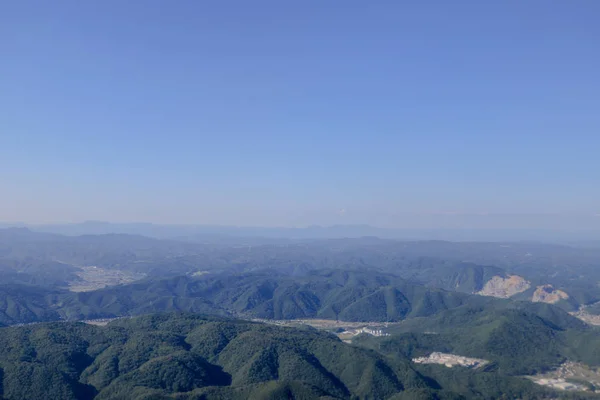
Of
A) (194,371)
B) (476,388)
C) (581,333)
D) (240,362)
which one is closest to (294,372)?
(240,362)

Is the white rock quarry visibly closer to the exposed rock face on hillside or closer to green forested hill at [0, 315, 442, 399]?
green forested hill at [0, 315, 442, 399]

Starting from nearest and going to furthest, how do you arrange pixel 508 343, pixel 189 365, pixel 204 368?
pixel 189 365
pixel 204 368
pixel 508 343

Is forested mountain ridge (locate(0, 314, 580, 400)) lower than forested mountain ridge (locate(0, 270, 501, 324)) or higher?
higher

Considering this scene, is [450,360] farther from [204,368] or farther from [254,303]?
[254,303]

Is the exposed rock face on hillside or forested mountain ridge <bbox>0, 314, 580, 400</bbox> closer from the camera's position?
forested mountain ridge <bbox>0, 314, 580, 400</bbox>

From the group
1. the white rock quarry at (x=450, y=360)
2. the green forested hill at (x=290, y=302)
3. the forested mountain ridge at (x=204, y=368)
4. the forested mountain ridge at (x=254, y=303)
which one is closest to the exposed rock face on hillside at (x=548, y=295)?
the green forested hill at (x=290, y=302)

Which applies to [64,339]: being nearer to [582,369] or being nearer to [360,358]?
Result: [360,358]

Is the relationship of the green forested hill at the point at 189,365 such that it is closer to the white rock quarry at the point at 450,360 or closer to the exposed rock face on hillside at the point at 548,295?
the white rock quarry at the point at 450,360

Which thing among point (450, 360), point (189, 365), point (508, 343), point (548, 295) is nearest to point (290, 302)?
point (450, 360)

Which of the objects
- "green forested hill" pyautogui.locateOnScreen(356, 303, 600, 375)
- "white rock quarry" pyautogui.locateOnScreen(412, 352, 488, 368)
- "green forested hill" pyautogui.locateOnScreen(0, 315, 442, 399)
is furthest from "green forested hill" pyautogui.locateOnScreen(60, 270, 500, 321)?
"green forested hill" pyautogui.locateOnScreen(0, 315, 442, 399)

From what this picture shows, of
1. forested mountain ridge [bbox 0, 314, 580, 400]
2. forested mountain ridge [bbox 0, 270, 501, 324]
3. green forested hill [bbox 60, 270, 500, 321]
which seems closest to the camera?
forested mountain ridge [bbox 0, 314, 580, 400]
